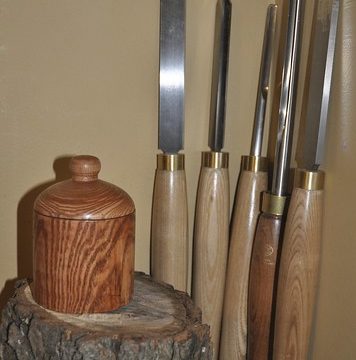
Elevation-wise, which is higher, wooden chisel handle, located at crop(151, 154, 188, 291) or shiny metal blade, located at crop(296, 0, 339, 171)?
shiny metal blade, located at crop(296, 0, 339, 171)

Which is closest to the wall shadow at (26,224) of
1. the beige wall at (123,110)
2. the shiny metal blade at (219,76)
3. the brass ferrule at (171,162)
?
the beige wall at (123,110)

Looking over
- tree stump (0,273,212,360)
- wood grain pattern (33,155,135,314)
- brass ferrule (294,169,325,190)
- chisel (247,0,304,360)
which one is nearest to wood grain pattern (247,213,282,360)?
chisel (247,0,304,360)

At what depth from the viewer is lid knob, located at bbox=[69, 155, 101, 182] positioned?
0.70m

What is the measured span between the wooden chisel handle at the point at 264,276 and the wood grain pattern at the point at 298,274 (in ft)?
0.15

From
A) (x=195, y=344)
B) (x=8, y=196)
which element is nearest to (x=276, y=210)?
(x=195, y=344)

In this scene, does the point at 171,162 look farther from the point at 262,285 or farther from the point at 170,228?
the point at 262,285

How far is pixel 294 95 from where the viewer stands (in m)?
0.89

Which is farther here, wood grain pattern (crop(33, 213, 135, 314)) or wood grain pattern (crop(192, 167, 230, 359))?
wood grain pattern (crop(192, 167, 230, 359))

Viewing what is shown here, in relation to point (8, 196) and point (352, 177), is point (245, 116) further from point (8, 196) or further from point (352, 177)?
point (8, 196)

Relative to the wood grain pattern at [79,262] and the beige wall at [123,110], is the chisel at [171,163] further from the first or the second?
the wood grain pattern at [79,262]

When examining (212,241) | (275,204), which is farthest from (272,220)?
(212,241)

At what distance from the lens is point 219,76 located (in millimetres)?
974

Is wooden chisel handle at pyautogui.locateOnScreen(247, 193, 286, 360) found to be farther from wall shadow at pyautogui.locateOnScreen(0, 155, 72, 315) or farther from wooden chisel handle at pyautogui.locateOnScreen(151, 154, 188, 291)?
wall shadow at pyautogui.locateOnScreen(0, 155, 72, 315)

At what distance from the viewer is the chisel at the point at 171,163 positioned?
3.08 feet
